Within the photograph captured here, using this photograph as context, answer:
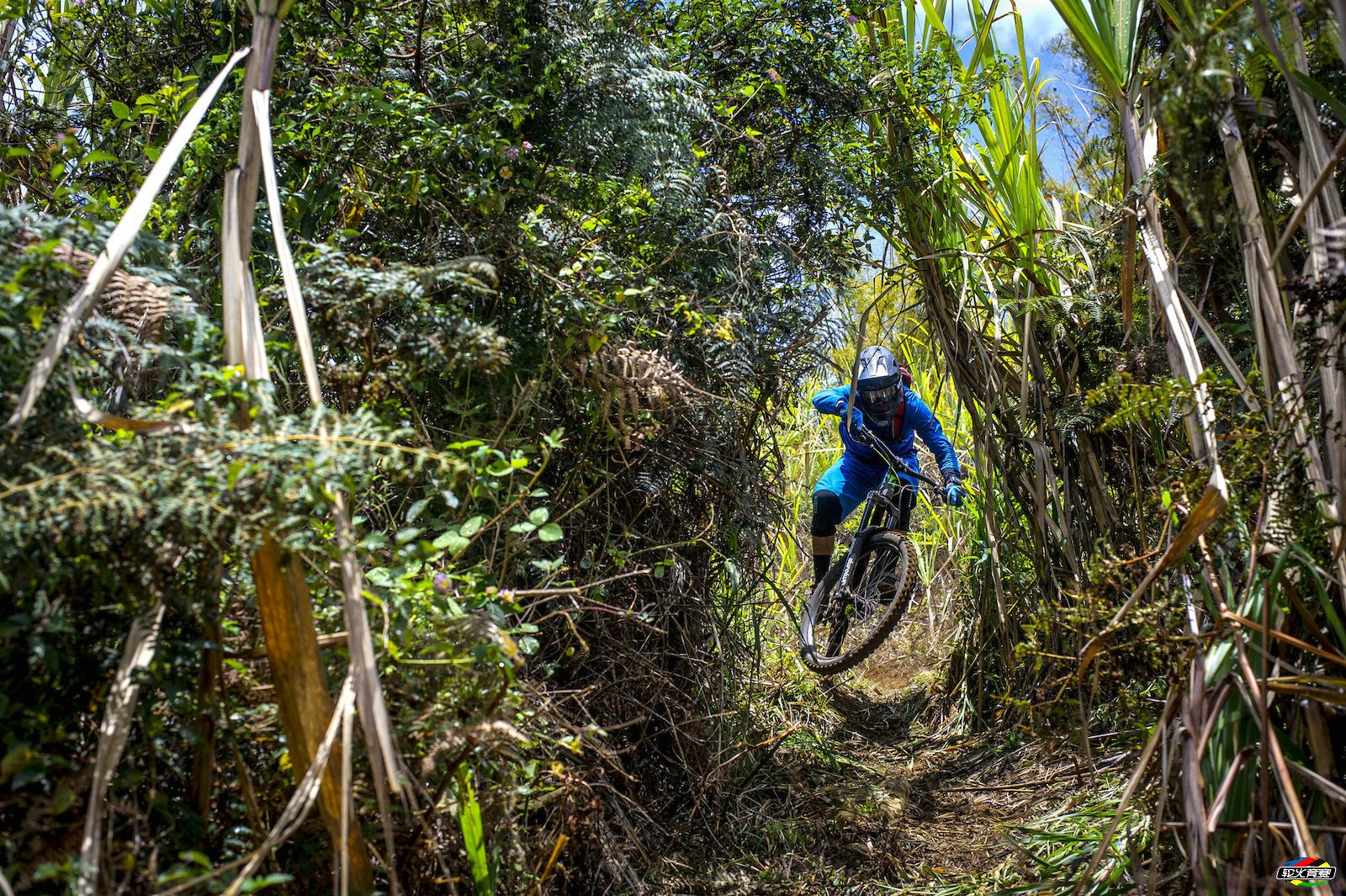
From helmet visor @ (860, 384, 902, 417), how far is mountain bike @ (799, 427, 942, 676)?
12cm

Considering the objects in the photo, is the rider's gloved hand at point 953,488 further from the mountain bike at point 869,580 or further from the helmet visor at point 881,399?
Answer: the helmet visor at point 881,399

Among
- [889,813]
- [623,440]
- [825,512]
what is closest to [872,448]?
[825,512]

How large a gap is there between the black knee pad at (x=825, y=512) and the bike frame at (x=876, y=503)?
0.15 metres

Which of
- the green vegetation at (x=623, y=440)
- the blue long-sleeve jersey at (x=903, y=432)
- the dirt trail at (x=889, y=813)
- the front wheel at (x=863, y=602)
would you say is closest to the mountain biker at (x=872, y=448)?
the blue long-sleeve jersey at (x=903, y=432)

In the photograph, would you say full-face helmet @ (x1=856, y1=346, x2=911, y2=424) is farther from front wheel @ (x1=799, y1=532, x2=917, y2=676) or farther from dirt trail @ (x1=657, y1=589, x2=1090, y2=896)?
dirt trail @ (x1=657, y1=589, x2=1090, y2=896)

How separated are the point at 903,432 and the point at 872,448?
0.18 m

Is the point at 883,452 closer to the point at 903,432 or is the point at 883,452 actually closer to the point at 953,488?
the point at 903,432

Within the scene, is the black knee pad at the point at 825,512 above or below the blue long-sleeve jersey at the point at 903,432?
below

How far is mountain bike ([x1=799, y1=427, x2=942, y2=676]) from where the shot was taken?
159 inches

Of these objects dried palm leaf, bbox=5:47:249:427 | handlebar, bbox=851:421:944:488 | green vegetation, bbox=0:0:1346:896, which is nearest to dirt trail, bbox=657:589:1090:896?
green vegetation, bbox=0:0:1346:896

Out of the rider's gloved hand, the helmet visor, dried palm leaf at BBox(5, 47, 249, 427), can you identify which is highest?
the helmet visor

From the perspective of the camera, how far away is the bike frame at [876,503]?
4.16m

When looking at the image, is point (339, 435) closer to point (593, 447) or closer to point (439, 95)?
point (593, 447)

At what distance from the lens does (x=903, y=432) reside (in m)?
4.41
